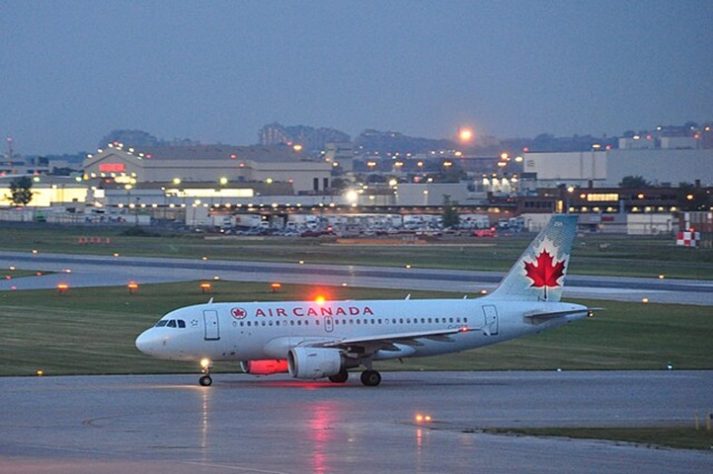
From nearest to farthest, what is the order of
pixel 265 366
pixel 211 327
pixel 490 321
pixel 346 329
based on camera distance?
pixel 211 327
pixel 346 329
pixel 265 366
pixel 490 321

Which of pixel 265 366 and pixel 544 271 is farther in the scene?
pixel 544 271

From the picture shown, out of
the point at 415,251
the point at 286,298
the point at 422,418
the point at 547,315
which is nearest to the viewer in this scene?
the point at 422,418

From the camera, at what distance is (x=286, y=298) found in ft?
267

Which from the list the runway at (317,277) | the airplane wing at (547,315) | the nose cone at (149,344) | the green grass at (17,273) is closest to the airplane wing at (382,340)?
the airplane wing at (547,315)

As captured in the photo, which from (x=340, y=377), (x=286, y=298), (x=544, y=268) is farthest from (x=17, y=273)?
(x=544, y=268)

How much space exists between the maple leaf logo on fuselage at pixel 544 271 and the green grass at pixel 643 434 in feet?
46.8

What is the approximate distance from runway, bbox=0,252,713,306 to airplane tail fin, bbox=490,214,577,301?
28539mm

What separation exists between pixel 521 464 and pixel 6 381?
75.2ft

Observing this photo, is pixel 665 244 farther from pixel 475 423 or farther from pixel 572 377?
pixel 475 423

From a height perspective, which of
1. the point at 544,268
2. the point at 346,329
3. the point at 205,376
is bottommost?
the point at 205,376

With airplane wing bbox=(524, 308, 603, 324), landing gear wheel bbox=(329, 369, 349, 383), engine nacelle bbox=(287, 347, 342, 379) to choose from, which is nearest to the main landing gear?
engine nacelle bbox=(287, 347, 342, 379)

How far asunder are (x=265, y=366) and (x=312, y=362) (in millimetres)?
2564

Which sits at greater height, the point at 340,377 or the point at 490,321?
the point at 490,321

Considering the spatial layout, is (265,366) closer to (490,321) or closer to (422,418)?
(490,321)
